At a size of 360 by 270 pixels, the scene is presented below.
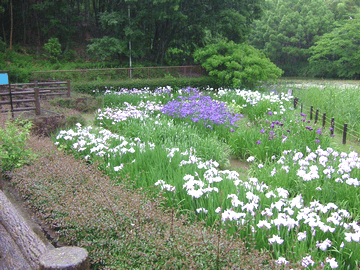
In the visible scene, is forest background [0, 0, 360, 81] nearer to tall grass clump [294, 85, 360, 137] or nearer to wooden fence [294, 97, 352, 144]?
tall grass clump [294, 85, 360, 137]

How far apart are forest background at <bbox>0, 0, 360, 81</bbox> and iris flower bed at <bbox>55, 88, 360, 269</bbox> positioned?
12162 mm

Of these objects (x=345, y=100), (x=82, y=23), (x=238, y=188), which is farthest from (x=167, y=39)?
(x=238, y=188)

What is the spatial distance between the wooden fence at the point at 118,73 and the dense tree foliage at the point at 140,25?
3.04 meters

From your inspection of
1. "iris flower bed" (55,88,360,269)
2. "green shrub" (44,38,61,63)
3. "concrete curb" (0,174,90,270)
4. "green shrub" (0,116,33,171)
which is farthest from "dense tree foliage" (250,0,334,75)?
"concrete curb" (0,174,90,270)

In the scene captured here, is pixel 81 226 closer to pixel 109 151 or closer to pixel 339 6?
pixel 109 151

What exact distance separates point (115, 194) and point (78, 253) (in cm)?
100

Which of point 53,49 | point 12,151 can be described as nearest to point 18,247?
point 12,151

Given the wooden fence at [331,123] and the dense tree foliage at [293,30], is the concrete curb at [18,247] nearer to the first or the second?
the wooden fence at [331,123]

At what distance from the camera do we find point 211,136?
8.08 m

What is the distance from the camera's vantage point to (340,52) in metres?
32.3

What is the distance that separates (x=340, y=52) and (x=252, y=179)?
108 feet

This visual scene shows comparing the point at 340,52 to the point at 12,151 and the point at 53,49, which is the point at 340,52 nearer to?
the point at 53,49

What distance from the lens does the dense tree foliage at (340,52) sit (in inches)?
1220

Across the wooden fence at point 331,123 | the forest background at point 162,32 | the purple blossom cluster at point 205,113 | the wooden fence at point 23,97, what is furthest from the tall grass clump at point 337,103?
the wooden fence at point 23,97
